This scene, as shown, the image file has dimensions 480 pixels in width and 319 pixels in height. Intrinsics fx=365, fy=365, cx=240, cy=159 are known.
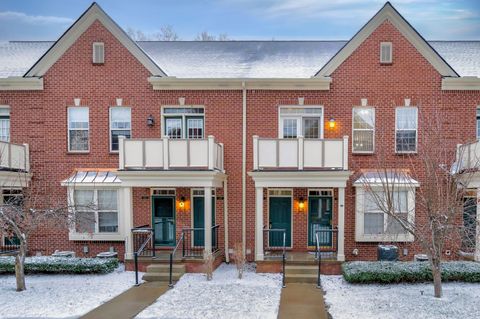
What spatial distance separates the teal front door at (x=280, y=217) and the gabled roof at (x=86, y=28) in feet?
20.7

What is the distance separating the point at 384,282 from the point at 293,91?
7002 millimetres

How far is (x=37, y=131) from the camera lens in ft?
44.7

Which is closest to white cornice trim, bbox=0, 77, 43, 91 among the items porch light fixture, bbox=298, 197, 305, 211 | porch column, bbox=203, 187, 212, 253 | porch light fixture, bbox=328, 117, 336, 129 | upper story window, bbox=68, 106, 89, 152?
upper story window, bbox=68, 106, 89, 152

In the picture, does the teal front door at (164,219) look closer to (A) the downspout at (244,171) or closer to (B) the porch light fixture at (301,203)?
(A) the downspout at (244,171)

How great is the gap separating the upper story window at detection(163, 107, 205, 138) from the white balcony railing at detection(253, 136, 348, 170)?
2763 mm

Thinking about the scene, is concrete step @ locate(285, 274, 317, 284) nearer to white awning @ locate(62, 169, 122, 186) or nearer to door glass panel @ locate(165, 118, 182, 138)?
door glass panel @ locate(165, 118, 182, 138)

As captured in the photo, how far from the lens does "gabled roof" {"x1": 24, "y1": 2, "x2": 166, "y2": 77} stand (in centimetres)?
1326

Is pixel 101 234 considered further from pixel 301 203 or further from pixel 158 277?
pixel 301 203

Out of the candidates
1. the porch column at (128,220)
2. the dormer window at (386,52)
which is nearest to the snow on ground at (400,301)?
the porch column at (128,220)

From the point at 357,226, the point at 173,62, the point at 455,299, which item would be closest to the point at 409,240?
the point at 357,226

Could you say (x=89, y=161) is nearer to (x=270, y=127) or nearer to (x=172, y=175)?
(x=172, y=175)

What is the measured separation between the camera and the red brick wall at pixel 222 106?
13070mm

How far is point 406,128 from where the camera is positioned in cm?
1321

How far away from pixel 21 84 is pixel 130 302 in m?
9.40
